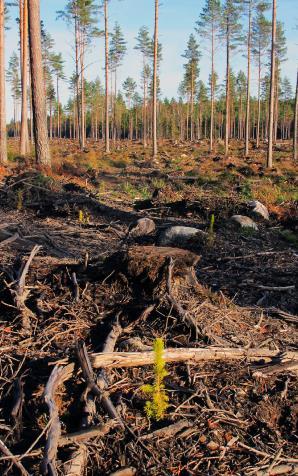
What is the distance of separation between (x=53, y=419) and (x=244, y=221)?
612 cm

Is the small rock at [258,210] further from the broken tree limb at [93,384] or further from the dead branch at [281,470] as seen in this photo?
the dead branch at [281,470]

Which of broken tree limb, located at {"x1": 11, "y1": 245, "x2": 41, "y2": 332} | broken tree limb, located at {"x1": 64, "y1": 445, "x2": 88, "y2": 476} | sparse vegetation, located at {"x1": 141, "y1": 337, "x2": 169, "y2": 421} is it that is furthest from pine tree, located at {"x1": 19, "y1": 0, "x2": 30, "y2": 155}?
broken tree limb, located at {"x1": 64, "y1": 445, "x2": 88, "y2": 476}

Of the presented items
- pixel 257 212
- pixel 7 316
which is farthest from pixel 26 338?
pixel 257 212

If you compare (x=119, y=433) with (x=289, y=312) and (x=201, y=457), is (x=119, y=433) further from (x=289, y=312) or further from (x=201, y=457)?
(x=289, y=312)

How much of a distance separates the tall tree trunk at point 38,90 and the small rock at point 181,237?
7.30 metres

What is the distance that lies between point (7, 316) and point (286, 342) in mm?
2074

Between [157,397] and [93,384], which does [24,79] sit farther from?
[157,397]

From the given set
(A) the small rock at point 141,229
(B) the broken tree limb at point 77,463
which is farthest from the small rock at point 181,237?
(B) the broken tree limb at point 77,463

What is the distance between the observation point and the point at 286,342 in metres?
3.40

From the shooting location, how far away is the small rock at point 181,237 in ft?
20.9

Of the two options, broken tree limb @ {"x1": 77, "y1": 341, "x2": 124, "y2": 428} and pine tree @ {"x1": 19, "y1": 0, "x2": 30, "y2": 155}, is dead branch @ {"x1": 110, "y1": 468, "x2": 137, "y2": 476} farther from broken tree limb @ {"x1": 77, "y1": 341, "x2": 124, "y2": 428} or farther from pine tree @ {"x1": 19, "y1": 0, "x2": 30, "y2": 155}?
pine tree @ {"x1": 19, "y1": 0, "x2": 30, "y2": 155}

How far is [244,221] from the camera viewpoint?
784cm

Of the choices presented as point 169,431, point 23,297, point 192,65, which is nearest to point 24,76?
point 23,297

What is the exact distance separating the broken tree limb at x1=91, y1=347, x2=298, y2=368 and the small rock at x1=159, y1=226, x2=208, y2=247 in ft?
10.7
